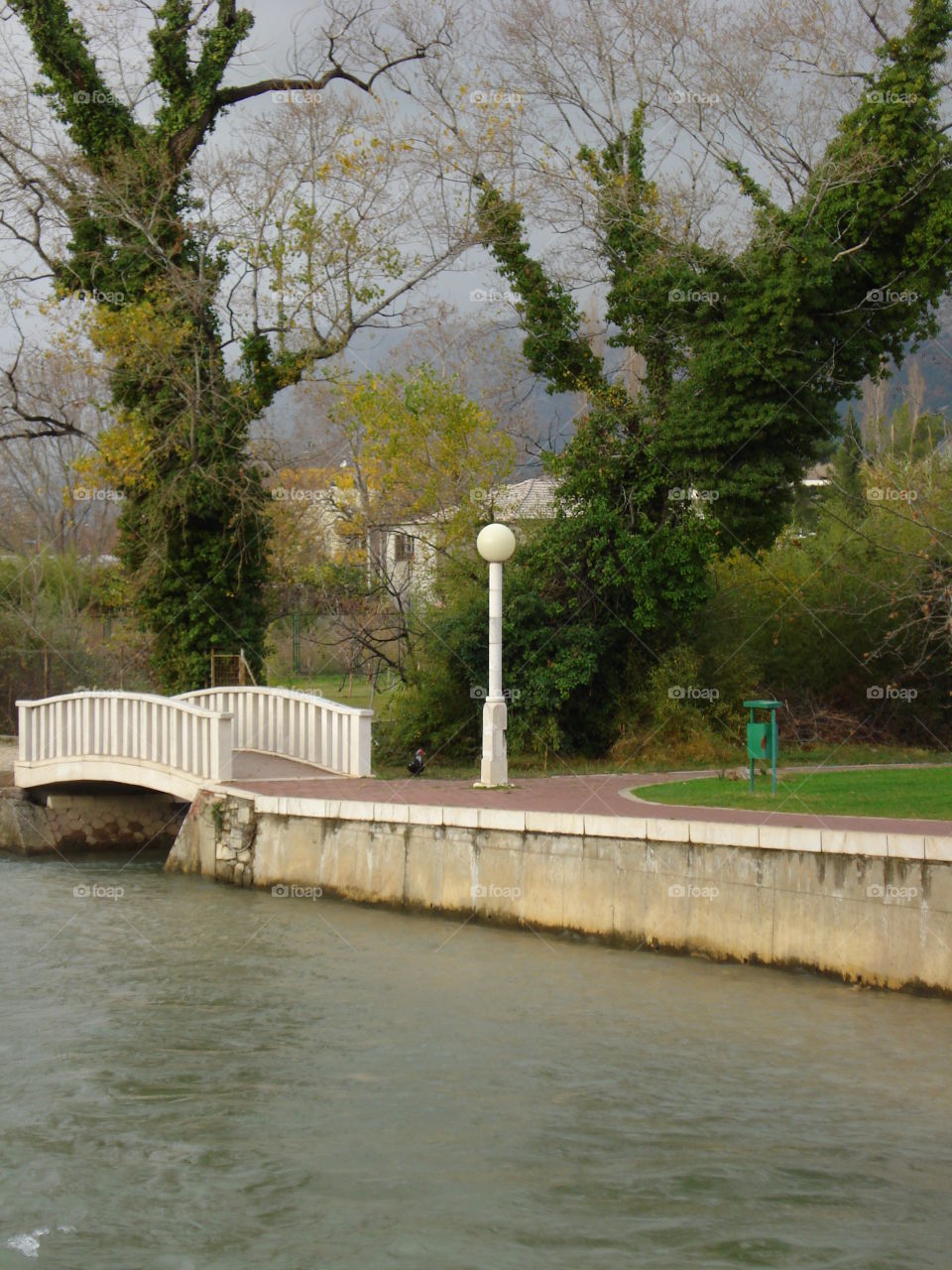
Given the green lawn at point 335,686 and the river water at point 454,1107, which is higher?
the green lawn at point 335,686

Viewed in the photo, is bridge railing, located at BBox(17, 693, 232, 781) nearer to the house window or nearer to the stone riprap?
the stone riprap

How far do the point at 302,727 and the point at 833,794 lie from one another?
6.69 meters

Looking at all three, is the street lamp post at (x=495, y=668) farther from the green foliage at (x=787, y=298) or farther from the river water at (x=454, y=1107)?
the green foliage at (x=787, y=298)

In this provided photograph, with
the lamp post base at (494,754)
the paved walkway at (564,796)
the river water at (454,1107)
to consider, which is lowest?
the river water at (454,1107)

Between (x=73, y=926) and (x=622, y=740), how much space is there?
910cm

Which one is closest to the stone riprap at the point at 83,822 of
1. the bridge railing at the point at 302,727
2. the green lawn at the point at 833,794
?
the bridge railing at the point at 302,727

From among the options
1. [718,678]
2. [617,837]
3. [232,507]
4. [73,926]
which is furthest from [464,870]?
[232,507]

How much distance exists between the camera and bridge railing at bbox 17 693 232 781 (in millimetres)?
17641

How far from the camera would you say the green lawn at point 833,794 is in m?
14.9

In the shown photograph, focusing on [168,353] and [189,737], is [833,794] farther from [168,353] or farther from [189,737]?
[168,353]

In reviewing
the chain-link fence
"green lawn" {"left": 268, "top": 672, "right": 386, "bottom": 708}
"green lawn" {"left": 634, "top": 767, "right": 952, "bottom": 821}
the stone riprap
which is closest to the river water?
"green lawn" {"left": 634, "top": 767, "right": 952, "bottom": 821}

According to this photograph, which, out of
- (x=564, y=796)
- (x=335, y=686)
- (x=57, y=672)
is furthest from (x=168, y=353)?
(x=335, y=686)

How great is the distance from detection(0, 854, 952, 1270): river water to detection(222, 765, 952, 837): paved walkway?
176 centimetres

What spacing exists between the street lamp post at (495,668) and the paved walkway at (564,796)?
32cm
